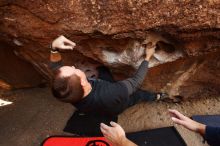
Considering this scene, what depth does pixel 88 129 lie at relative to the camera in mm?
3238

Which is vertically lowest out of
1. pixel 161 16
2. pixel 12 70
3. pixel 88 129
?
pixel 88 129

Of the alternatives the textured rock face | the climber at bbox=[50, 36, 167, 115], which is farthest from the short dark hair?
the textured rock face

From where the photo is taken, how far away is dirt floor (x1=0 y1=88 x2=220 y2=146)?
3.27m

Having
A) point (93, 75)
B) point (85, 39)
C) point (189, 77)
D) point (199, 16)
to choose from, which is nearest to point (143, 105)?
point (189, 77)

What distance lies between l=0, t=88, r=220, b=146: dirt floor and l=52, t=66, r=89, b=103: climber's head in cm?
101

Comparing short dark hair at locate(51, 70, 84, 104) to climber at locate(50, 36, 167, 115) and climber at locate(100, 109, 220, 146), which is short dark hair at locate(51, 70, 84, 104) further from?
climber at locate(100, 109, 220, 146)

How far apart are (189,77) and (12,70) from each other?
5.71ft

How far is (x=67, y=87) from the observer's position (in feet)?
7.71

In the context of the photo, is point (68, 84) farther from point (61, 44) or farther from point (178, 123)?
point (178, 123)

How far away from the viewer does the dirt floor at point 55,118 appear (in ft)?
10.7

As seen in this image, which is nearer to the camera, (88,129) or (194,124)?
(194,124)

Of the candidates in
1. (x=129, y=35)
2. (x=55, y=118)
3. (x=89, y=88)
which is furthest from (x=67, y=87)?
(x=55, y=118)

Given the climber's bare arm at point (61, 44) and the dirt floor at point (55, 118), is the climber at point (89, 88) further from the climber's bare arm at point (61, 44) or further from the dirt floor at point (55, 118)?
the dirt floor at point (55, 118)

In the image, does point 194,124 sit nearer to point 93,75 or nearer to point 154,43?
point 154,43
